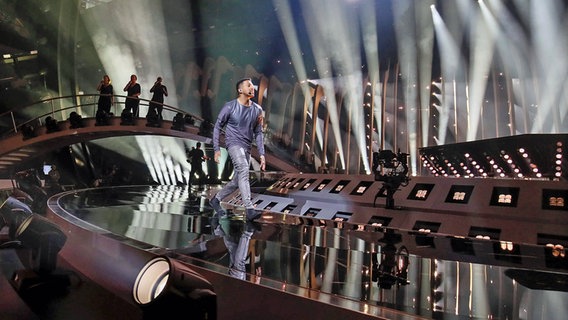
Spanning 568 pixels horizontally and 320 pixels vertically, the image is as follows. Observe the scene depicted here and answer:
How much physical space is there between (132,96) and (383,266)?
10.7 metres

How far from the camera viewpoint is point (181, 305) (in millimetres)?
1130

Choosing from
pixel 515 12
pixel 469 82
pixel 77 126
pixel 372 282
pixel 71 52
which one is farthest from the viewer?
pixel 469 82

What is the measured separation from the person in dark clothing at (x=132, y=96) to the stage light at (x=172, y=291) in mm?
10610

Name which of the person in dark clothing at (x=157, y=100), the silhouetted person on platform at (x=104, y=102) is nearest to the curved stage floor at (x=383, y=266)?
the silhouetted person on platform at (x=104, y=102)

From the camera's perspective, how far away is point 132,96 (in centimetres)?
1105

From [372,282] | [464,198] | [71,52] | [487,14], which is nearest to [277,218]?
[464,198]

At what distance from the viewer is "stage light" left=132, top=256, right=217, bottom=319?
3.68 feet

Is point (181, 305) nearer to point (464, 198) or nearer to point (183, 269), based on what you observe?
point (183, 269)

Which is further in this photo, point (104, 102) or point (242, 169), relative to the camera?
point (104, 102)

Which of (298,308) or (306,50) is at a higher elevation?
(306,50)

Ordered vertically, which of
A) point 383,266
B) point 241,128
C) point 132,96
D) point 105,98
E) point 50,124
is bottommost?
point 383,266

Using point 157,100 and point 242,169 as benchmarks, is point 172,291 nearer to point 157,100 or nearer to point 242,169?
point 242,169

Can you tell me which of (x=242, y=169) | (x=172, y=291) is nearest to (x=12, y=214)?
(x=172, y=291)

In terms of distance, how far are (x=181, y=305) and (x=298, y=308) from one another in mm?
477
